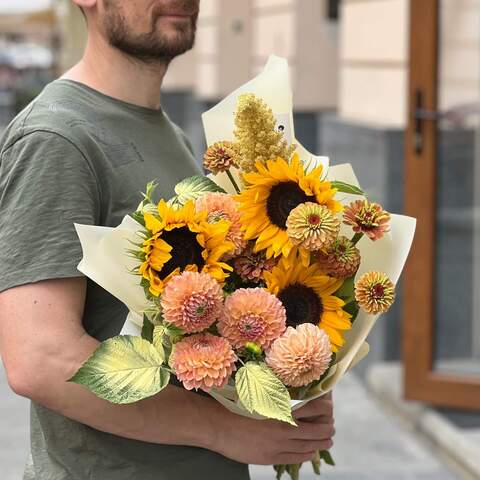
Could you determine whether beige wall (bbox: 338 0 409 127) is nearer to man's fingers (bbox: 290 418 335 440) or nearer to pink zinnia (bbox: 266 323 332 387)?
man's fingers (bbox: 290 418 335 440)

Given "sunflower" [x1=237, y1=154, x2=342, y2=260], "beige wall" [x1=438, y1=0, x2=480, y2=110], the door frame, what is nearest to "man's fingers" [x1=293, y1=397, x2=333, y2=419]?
"sunflower" [x1=237, y1=154, x2=342, y2=260]

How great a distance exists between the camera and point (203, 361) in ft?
4.72

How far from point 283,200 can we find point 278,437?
43 centimetres

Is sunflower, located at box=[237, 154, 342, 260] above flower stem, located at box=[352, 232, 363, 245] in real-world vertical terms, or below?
above

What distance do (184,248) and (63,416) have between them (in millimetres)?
A: 433

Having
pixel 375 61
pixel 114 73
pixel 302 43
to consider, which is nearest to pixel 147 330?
pixel 114 73

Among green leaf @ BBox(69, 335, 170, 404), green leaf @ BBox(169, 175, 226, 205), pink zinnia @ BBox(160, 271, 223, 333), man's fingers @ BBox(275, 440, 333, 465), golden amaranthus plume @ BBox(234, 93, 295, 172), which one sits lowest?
man's fingers @ BBox(275, 440, 333, 465)

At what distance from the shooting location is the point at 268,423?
1.73 m

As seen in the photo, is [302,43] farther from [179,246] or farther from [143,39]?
[179,246]

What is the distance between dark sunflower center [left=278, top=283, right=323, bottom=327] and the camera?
1574 mm

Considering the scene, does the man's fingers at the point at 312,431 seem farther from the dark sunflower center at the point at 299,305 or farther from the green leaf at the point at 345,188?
the green leaf at the point at 345,188

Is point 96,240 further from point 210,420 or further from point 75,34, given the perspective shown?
point 75,34

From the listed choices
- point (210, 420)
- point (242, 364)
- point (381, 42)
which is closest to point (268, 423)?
point (210, 420)

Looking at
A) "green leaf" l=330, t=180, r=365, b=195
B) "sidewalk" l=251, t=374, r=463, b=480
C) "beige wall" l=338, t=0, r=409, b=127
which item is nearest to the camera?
"green leaf" l=330, t=180, r=365, b=195
